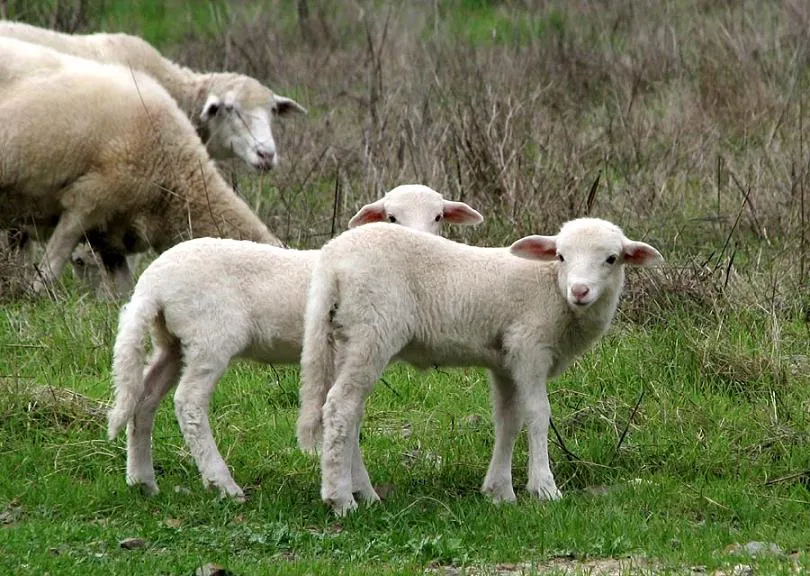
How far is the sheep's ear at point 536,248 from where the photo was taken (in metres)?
5.48

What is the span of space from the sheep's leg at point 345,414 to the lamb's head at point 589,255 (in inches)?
28.8

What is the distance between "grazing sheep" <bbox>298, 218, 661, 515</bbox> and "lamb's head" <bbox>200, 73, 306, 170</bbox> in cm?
504

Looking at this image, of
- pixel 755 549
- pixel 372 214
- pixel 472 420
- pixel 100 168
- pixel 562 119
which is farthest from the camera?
pixel 562 119

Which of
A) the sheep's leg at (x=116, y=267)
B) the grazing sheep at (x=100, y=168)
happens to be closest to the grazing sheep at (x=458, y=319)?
the grazing sheep at (x=100, y=168)

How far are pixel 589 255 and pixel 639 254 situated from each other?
0.78 ft

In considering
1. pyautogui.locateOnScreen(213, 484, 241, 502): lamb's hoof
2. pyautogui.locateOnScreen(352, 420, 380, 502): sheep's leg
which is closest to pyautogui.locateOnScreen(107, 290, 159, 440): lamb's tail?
pyautogui.locateOnScreen(213, 484, 241, 502): lamb's hoof

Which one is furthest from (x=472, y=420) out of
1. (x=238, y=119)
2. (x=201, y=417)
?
(x=238, y=119)

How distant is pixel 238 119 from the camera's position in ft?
34.7

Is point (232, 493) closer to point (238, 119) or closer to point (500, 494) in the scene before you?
point (500, 494)

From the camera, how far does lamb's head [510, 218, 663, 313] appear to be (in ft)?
17.4

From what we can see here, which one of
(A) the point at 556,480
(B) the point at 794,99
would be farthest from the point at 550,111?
(A) the point at 556,480

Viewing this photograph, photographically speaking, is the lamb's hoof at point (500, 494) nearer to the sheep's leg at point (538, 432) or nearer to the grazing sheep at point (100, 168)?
the sheep's leg at point (538, 432)

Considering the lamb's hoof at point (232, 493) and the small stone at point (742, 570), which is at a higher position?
the small stone at point (742, 570)

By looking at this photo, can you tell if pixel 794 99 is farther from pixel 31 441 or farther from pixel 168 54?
pixel 31 441
